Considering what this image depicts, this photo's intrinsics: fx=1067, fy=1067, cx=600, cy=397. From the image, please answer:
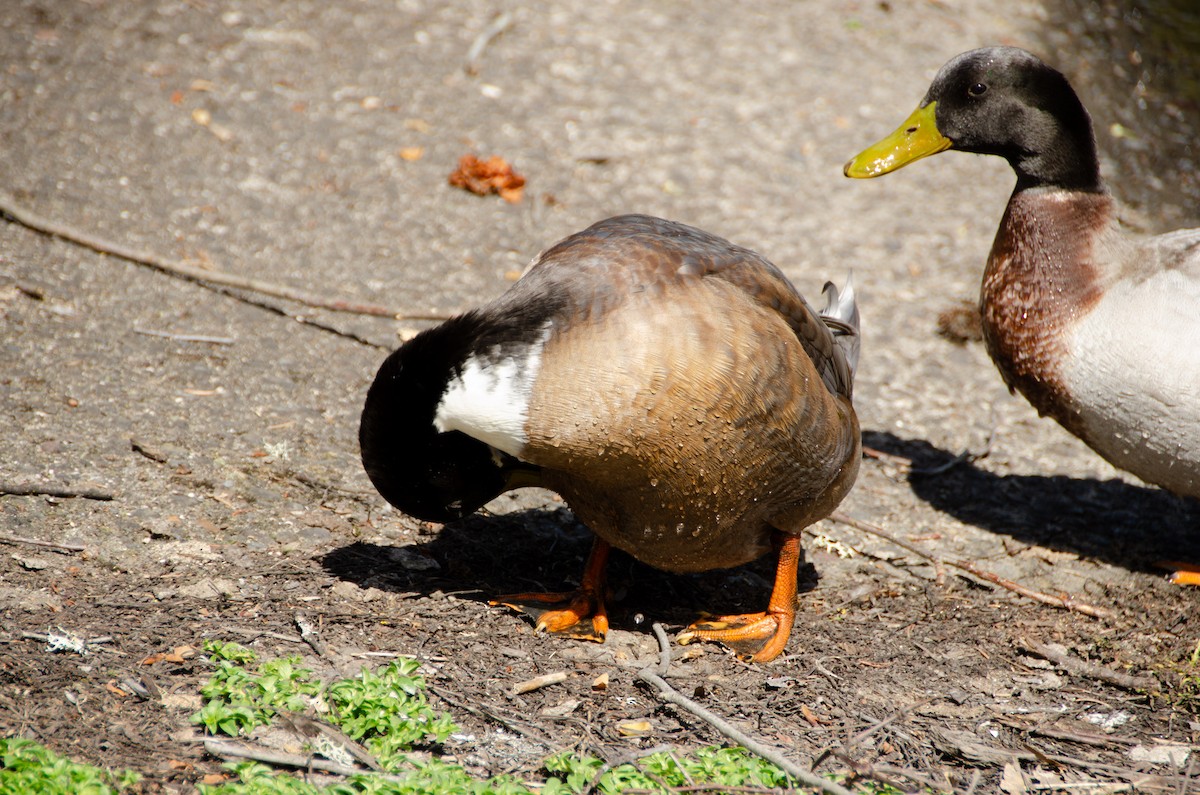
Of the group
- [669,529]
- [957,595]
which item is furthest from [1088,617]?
[669,529]

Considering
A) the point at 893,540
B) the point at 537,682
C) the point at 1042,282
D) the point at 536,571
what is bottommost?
the point at 536,571

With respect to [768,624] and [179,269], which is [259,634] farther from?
[179,269]

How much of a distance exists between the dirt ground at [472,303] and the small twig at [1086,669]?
0.01 metres

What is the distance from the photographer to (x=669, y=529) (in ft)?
10.8

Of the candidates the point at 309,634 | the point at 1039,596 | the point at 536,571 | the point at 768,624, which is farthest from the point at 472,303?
the point at 1039,596

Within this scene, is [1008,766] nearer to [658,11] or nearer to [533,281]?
[533,281]

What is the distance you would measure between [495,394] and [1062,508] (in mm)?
3204

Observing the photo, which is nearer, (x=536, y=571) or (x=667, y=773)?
(x=667, y=773)

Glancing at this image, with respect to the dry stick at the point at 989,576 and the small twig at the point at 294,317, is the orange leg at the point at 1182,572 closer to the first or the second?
the dry stick at the point at 989,576

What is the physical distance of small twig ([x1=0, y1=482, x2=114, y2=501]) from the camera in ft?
11.7

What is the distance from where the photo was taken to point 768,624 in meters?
3.69

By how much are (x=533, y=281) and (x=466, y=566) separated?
3.96 ft

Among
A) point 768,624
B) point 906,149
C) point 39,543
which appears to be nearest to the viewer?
point 39,543

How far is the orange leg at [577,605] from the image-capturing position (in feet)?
11.7
